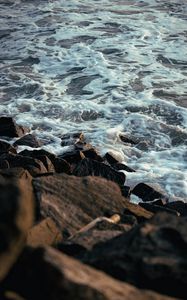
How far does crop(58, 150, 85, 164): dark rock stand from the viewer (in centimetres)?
870

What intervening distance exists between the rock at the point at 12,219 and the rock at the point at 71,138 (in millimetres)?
6740

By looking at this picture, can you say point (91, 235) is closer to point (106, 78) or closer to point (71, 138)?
point (71, 138)

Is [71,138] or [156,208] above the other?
[156,208]

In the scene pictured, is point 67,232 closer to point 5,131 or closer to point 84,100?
point 5,131

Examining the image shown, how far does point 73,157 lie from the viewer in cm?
876

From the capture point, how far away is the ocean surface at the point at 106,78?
10.2 m

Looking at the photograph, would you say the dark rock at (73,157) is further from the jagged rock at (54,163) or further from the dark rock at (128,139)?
the dark rock at (128,139)

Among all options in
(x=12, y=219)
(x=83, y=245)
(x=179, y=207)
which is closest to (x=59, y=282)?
(x=12, y=219)

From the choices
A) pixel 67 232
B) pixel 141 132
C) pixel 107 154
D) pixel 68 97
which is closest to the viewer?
pixel 67 232

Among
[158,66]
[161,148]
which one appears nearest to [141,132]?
[161,148]

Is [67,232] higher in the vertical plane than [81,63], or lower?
higher

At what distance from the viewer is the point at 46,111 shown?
11.9 meters

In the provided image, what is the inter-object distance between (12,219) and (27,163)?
466 centimetres

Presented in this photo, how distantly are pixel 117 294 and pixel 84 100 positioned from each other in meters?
9.59
